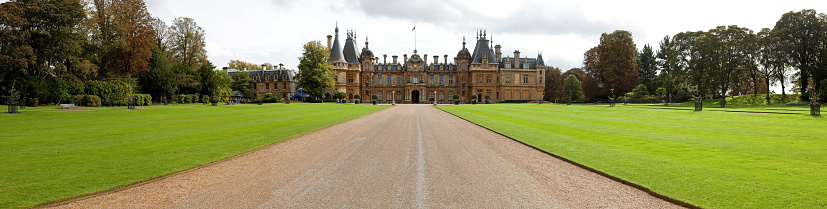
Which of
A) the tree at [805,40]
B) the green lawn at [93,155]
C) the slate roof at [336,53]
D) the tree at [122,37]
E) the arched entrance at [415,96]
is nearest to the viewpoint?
the green lawn at [93,155]

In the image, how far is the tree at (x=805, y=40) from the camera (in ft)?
133

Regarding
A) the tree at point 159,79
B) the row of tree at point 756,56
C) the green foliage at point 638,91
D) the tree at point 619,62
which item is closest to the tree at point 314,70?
the tree at point 159,79

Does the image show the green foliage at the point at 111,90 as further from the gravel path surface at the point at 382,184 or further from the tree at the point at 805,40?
the tree at the point at 805,40

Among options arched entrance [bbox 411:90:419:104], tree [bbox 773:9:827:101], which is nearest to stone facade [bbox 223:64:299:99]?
arched entrance [bbox 411:90:419:104]

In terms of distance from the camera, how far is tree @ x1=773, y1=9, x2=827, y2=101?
4059 cm

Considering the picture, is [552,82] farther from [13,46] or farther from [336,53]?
[13,46]

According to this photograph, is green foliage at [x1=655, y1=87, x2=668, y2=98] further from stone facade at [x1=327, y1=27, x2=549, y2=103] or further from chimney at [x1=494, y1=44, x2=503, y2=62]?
chimney at [x1=494, y1=44, x2=503, y2=62]

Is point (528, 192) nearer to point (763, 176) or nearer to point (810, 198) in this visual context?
point (810, 198)

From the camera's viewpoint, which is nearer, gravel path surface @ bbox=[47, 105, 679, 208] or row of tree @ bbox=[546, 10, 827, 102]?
gravel path surface @ bbox=[47, 105, 679, 208]

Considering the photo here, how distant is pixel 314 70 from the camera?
59.5m

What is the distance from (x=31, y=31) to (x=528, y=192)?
46548mm

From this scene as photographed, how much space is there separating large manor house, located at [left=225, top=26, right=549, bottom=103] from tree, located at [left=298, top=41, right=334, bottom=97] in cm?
2049

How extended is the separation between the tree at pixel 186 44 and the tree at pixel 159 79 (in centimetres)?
732

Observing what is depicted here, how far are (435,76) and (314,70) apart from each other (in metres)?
38.3
